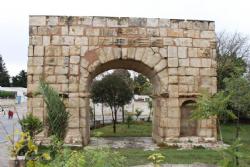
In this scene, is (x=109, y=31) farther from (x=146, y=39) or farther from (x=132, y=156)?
(x=132, y=156)

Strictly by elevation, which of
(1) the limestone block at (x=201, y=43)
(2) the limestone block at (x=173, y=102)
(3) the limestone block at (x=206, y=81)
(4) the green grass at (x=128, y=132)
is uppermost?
(1) the limestone block at (x=201, y=43)

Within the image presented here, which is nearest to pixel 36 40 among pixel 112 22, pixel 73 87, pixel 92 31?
pixel 92 31

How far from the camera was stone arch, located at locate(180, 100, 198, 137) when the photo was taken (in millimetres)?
12961

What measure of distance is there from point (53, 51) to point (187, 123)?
16.7ft

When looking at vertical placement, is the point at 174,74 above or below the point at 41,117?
above

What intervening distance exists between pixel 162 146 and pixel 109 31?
4.15 m

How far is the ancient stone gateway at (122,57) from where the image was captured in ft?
40.6

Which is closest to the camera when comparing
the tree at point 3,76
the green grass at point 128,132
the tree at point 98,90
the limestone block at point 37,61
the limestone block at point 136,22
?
the limestone block at point 37,61

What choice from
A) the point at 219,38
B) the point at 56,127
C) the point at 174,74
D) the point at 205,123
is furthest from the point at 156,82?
the point at 219,38

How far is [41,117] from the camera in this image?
1222 centimetres

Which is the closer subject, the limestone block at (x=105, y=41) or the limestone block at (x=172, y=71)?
the limestone block at (x=105, y=41)

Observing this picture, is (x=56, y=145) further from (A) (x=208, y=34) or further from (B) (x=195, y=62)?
(A) (x=208, y=34)

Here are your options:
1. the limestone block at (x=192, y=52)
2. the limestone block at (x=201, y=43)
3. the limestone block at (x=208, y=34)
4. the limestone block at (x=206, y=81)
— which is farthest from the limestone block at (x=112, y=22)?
the limestone block at (x=206, y=81)

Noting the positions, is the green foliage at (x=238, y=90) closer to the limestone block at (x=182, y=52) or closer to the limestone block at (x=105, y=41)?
the limestone block at (x=182, y=52)
